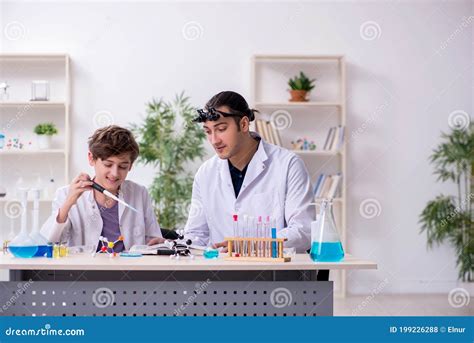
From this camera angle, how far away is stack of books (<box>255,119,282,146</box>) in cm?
607

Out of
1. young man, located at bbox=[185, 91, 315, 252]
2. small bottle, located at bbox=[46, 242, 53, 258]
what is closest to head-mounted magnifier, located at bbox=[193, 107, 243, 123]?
young man, located at bbox=[185, 91, 315, 252]

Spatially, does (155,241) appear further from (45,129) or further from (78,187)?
(45,129)

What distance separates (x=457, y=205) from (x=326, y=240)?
4104 mm

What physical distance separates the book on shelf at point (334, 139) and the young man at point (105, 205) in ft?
10.3

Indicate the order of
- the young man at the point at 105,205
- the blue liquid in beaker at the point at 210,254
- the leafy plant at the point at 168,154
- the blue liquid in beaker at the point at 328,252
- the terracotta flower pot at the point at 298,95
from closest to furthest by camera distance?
the blue liquid in beaker at the point at 328,252
the blue liquid in beaker at the point at 210,254
the young man at the point at 105,205
the leafy plant at the point at 168,154
the terracotta flower pot at the point at 298,95

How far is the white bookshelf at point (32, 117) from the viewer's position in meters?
6.16

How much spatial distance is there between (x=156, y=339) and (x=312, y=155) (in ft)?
13.7

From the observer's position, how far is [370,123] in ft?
21.1

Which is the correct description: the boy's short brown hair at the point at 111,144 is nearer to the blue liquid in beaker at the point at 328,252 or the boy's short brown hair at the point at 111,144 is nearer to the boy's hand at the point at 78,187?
the boy's hand at the point at 78,187

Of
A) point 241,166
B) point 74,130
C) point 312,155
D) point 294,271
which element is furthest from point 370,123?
point 294,271

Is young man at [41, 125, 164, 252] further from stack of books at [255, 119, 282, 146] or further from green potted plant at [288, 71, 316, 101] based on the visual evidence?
green potted plant at [288, 71, 316, 101]

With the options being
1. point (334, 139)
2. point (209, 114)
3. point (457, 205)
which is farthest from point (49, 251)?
point (457, 205)

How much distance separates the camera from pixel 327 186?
6.20m

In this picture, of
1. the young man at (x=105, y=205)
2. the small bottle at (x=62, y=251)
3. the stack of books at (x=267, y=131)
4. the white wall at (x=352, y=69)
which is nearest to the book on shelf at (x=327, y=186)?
the white wall at (x=352, y=69)
